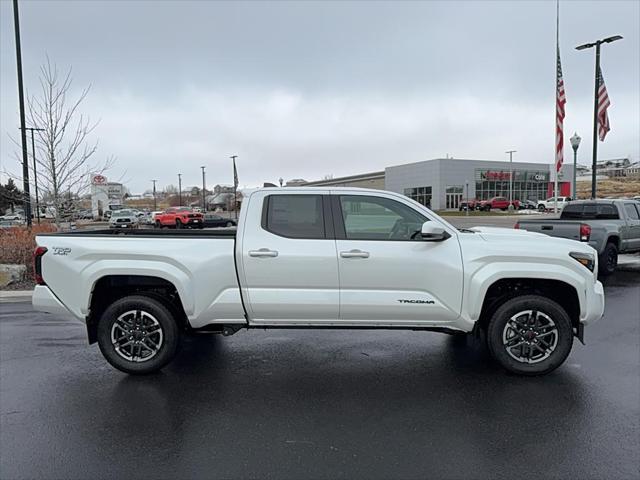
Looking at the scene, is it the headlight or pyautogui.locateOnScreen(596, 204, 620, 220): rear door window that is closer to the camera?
the headlight

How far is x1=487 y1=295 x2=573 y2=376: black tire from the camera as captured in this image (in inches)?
182

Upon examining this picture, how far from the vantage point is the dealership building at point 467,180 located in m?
65.4

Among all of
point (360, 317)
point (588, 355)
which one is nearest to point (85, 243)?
point (360, 317)

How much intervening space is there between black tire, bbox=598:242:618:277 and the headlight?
7.31 metres

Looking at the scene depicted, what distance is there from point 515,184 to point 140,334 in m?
73.2

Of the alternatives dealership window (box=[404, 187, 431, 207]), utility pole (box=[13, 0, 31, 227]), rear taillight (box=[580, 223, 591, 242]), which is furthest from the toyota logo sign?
dealership window (box=[404, 187, 431, 207])

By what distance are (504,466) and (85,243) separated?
4186 millimetres

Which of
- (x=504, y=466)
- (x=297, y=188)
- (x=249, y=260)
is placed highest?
(x=297, y=188)

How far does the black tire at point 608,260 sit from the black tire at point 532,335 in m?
7.68

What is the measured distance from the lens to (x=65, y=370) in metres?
5.07

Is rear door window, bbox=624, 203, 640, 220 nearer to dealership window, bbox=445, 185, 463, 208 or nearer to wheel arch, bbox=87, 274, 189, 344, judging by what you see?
wheel arch, bbox=87, 274, 189, 344

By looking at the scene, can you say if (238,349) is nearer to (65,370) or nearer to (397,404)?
(65,370)

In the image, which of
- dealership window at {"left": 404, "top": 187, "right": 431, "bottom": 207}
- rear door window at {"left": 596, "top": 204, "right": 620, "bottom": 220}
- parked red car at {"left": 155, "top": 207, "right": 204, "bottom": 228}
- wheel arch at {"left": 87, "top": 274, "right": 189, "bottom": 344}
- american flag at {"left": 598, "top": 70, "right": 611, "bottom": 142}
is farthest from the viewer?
dealership window at {"left": 404, "top": 187, "right": 431, "bottom": 207}

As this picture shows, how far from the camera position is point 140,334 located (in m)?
4.77
